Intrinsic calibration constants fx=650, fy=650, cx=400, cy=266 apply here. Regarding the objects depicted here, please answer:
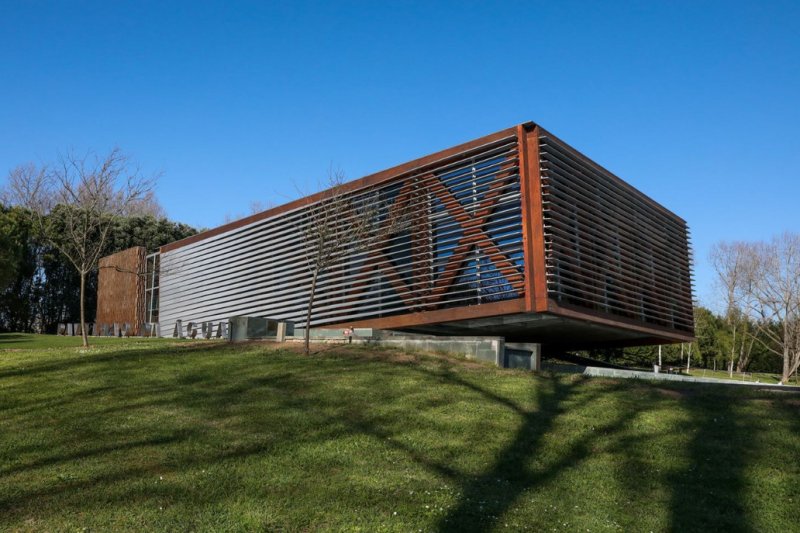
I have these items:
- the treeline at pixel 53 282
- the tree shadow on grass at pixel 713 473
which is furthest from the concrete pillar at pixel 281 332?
the treeline at pixel 53 282

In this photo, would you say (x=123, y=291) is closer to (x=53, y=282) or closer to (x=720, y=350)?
(x=53, y=282)

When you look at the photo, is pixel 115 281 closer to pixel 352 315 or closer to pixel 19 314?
pixel 19 314

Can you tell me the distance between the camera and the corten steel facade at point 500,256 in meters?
22.7

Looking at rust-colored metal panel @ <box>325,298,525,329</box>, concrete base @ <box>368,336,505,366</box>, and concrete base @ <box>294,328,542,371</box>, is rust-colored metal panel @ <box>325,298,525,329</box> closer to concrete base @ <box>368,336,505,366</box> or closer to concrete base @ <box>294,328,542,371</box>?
concrete base @ <box>294,328,542,371</box>

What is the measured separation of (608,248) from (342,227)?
36.8ft

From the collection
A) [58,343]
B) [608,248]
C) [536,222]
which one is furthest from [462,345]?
[58,343]

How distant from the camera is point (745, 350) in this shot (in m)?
57.4

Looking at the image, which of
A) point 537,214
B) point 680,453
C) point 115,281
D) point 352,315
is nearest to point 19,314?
point 115,281

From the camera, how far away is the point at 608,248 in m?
26.8

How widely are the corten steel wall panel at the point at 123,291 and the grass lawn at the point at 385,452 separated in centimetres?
3178

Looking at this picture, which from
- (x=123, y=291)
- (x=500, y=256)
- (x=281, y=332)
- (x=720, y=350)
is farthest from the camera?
(x=720, y=350)

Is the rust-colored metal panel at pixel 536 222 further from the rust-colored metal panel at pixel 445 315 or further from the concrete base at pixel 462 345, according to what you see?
the concrete base at pixel 462 345

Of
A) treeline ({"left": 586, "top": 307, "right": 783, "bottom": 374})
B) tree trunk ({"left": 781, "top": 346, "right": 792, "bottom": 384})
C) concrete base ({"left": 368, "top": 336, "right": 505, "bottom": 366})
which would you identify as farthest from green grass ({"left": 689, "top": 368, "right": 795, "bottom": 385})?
concrete base ({"left": 368, "top": 336, "right": 505, "bottom": 366})

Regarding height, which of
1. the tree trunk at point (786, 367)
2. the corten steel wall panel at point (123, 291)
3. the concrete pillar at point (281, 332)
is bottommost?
the tree trunk at point (786, 367)
